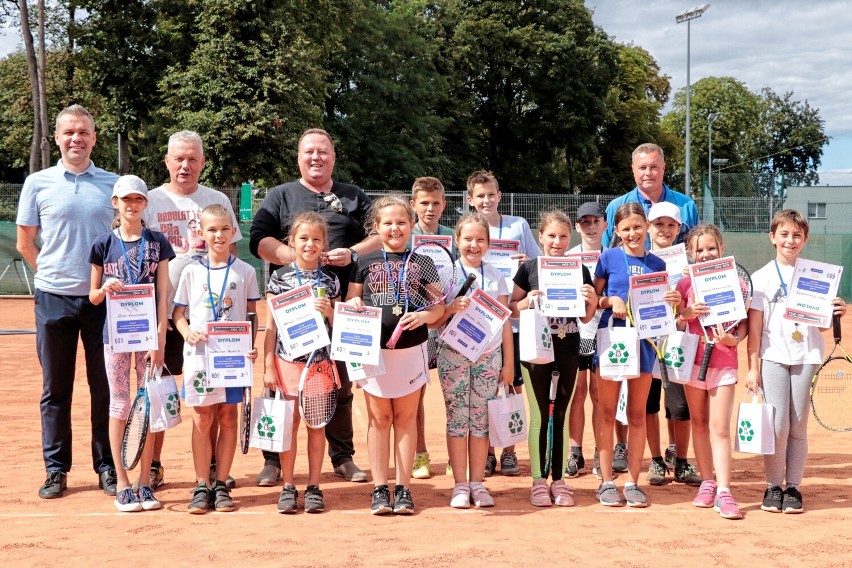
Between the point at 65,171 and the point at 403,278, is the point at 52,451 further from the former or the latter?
the point at 403,278

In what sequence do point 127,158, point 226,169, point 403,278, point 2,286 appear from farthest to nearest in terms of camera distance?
point 127,158 → point 226,169 → point 2,286 → point 403,278

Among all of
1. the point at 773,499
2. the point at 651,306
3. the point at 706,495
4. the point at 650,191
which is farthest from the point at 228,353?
the point at 773,499

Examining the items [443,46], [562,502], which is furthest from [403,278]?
[443,46]

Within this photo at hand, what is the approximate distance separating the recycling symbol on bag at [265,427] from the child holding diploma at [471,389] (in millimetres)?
1047

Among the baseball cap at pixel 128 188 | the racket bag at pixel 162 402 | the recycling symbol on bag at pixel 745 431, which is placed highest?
the baseball cap at pixel 128 188

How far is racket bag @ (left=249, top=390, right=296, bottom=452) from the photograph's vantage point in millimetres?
5086

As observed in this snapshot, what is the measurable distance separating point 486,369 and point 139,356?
210 centimetres

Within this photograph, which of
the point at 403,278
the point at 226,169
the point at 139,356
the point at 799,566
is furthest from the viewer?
the point at 226,169

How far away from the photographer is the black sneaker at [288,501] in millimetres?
5195

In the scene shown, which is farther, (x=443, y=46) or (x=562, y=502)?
(x=443, y=46)

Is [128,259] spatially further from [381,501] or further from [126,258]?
[381,501]

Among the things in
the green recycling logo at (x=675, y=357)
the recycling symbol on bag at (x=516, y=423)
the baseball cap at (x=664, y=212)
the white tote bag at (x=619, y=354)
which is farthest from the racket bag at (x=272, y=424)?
the baseball cap at (x=664, y=212)

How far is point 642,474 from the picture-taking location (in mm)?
6402

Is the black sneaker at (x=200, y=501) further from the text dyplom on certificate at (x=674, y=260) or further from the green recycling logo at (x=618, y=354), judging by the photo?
the text dyplom on certificate at (x=674, y=260)
